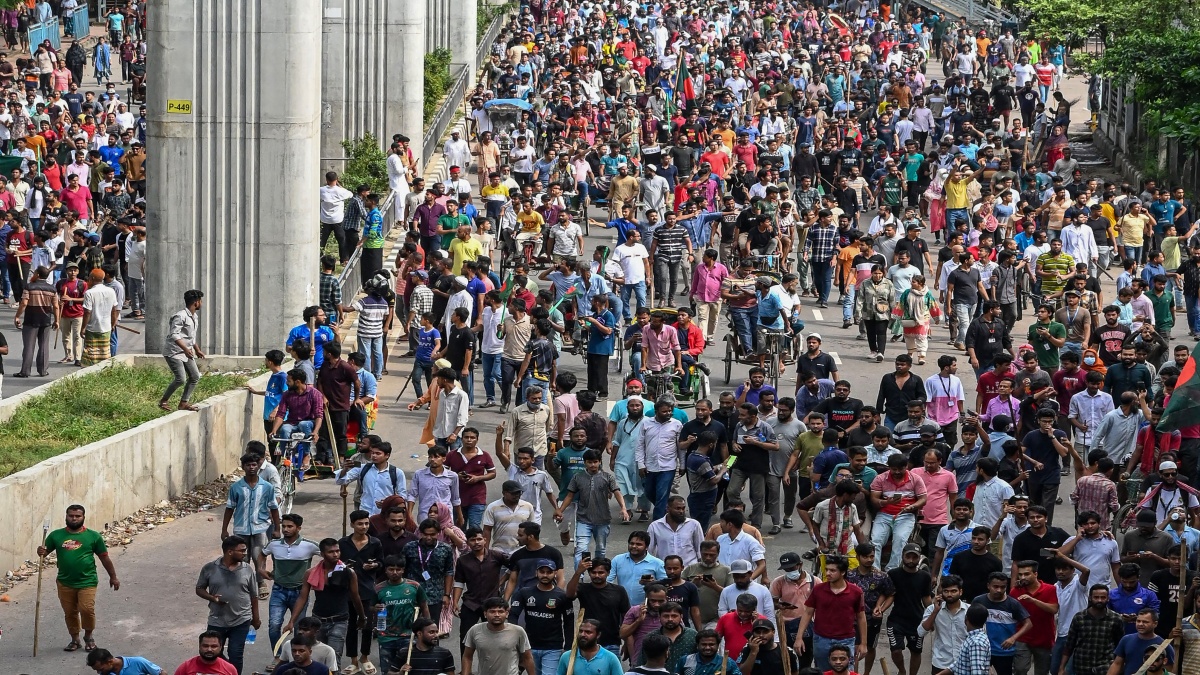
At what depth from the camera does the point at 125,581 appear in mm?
18234

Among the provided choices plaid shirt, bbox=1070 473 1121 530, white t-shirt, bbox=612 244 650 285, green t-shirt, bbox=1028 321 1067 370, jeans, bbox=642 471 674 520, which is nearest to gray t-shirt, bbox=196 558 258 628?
jeans, bbox=642 471 674 520

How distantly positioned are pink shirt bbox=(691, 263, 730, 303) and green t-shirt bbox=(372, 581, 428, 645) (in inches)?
426

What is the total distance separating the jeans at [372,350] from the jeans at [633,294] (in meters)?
3.63

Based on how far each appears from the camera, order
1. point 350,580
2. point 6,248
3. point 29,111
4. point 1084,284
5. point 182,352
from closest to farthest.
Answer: point 350,580 → point 182,352 → point 1084,284 → point 6,248 → point 29,111

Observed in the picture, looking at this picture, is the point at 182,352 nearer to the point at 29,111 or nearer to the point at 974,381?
the point at 974,381

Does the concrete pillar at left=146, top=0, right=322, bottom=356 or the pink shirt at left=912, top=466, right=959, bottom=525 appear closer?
the pink shirt at left=912, top=466, right=959, bottom=525

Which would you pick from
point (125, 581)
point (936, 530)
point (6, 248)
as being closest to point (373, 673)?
point (125, 581)

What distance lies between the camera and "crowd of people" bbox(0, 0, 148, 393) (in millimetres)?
25500

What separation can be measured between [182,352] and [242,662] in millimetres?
5969

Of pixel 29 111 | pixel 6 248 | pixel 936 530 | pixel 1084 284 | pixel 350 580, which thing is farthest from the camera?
pixel 29 111

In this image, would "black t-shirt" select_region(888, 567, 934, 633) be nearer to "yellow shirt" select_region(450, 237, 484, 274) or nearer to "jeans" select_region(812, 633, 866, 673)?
"jeans" select_region(812, 633, 866, 673)

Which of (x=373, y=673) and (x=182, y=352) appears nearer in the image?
(x=373, y=673)

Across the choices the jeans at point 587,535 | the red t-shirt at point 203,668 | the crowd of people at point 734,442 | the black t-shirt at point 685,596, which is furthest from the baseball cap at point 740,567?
the red t-shirt at point 203,668

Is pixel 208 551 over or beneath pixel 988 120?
beneath
